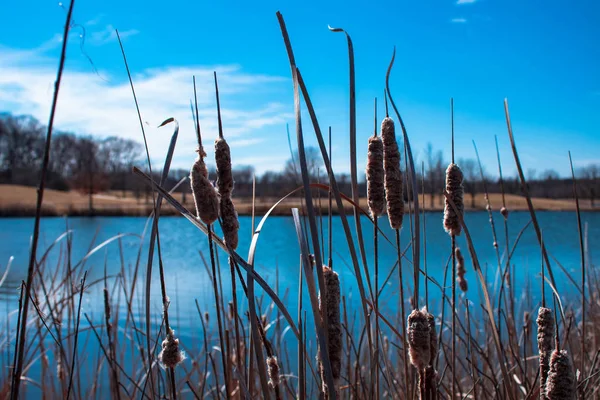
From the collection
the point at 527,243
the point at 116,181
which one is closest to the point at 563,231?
the point at 527,243

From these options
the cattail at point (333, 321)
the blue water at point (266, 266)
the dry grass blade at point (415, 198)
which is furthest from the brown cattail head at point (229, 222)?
the blue water at point (266, 266)

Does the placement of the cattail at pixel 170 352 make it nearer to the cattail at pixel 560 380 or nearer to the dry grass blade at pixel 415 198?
the dry grass blade at pixel 415 198

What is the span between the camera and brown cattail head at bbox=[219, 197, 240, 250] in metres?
0.61

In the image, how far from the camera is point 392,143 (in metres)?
0.77

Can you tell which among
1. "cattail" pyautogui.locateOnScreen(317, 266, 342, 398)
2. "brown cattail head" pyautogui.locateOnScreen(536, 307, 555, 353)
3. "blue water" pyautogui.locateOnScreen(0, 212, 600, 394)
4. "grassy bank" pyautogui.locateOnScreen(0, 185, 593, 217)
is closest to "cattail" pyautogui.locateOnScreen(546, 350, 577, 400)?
"brown cattail head" pyautogui.locateOnScreen(536, 307, 555, 353)

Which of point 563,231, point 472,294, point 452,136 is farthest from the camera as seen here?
point 563,231

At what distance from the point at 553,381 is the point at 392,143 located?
0.40 meters

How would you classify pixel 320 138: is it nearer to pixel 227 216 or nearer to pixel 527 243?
pixel 227 216

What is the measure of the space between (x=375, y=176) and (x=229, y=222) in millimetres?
267

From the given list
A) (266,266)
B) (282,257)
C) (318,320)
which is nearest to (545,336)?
(318,320)

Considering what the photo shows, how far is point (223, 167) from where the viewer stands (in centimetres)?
62

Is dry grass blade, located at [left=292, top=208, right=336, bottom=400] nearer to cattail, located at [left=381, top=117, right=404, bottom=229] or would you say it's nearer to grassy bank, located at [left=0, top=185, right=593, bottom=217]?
cattail, located at [left=381, top=117, right=404, bottom=229]

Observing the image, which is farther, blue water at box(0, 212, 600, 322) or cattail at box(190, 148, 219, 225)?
blue water at box(0, 212, 600, 322)

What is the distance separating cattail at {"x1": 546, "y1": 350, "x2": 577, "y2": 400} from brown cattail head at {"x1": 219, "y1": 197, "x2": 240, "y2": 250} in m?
0.43
